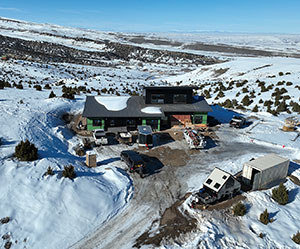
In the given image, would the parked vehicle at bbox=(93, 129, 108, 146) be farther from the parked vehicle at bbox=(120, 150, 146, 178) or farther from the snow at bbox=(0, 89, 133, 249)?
the parked vehicle at bbox=(120, 150, 146, 178)

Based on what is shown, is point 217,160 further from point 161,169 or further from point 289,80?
point 289,80

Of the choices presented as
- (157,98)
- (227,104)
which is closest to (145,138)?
(157,98)

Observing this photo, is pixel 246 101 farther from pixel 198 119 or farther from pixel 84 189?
pixel 84 189

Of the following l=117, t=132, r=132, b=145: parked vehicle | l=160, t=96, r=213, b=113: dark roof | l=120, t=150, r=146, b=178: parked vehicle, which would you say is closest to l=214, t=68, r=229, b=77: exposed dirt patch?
l=160, t=96, r=213, b=113: dark roof

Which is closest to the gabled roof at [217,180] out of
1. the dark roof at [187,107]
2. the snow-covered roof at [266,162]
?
the snow-covered roof at [266,162]

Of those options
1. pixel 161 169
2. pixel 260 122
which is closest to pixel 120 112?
pixel 161 169

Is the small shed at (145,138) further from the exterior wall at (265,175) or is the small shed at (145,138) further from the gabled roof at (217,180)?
the exterior wall at (265,175)
